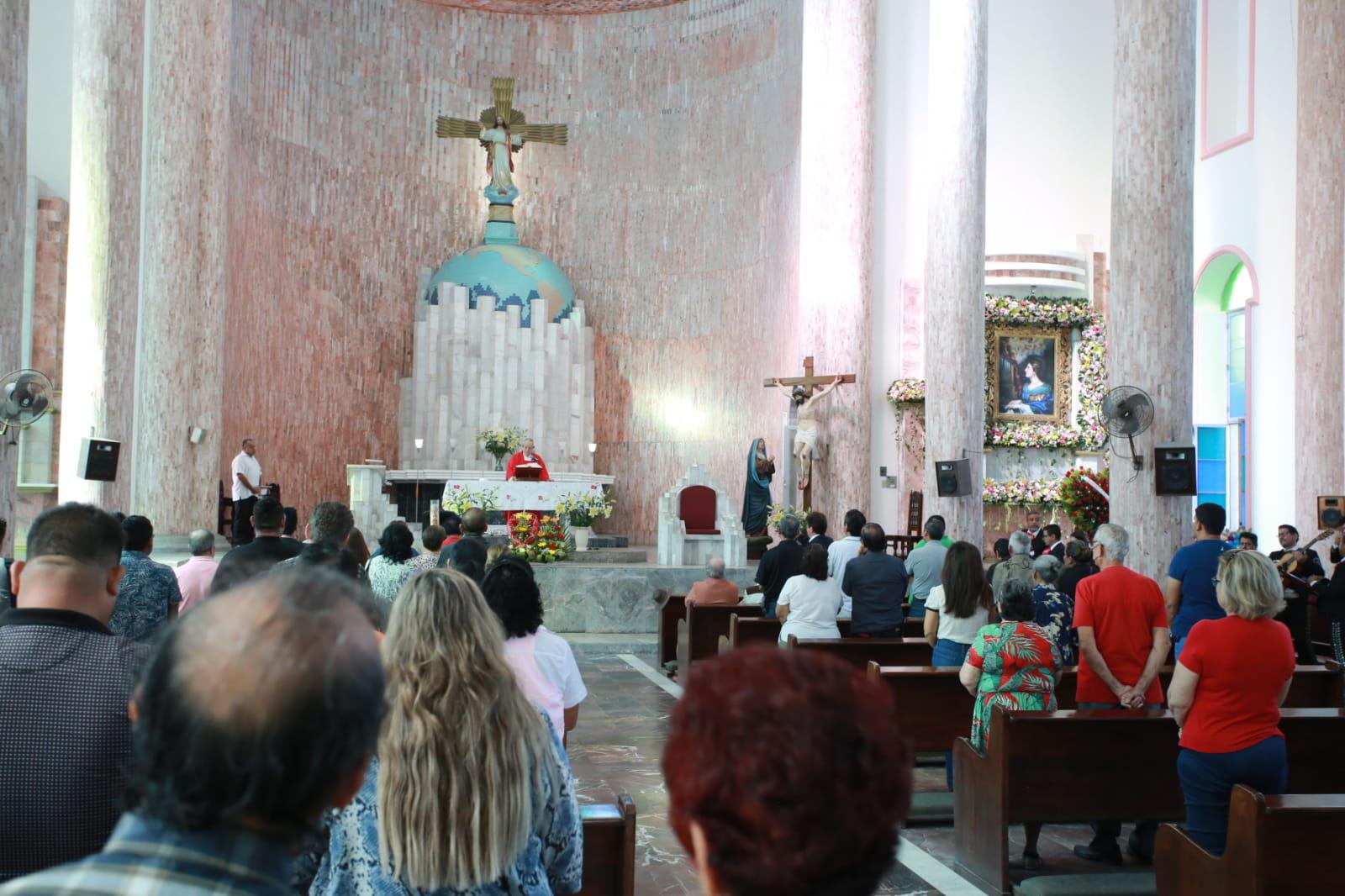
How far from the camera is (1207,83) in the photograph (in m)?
17.3

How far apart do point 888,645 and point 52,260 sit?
11479mm

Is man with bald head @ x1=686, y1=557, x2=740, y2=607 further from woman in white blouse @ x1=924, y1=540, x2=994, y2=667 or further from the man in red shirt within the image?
the man in red shirt

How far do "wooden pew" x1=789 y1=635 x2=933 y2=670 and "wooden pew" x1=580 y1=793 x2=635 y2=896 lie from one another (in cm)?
384

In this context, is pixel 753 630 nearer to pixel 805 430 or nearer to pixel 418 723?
pixel 418 723

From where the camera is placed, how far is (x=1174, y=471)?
28.9 ft

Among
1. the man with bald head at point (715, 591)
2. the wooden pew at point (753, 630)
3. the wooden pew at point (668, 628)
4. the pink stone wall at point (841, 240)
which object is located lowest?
the wooden pew at point (668, 628)

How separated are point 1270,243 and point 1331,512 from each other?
5726 millimetres

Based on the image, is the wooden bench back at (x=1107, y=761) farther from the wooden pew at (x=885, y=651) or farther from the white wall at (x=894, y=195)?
the white wall at (x=894, y=195)

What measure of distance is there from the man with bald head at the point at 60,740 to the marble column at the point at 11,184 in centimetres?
500

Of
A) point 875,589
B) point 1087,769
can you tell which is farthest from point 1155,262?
point 1087,769

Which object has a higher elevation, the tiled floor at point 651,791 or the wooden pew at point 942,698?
the wooden pew at point 942,698

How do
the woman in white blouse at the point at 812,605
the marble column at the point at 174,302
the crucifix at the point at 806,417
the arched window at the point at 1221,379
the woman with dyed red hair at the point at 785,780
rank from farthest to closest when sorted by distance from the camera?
the arched window at the point at 1221,379
the crucifix at the point at 806,417
the marble column at the point at 174,302
the woman in white blouse at the point at 812,605
the woman with dyed red hair at the point at 785,780

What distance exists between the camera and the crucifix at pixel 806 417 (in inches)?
654

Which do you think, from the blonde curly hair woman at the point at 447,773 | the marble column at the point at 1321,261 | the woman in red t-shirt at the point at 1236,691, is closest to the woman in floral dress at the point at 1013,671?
the woman in red t-shirt at the point at 1236,691
